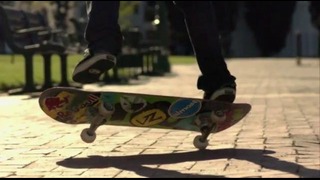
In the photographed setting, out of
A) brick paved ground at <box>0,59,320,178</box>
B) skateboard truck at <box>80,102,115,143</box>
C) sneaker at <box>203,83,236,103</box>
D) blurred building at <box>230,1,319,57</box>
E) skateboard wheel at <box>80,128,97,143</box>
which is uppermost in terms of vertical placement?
sneaker at <box>203,83,236,103</box>

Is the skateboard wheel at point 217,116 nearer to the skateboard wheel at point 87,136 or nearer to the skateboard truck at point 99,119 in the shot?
the skateboard truck at point 99,119

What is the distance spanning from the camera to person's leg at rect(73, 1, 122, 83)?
4102 millimetres

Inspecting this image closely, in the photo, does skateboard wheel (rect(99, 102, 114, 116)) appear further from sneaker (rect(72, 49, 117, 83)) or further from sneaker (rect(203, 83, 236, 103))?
sneaker (rect(203, 83, 236, 103))

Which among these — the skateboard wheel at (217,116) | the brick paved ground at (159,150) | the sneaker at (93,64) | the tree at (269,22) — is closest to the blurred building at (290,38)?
the tree at (269,22)

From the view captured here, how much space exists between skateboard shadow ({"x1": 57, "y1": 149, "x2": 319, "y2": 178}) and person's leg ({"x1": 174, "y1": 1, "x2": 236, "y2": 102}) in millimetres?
487

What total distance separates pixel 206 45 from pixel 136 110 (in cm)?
73

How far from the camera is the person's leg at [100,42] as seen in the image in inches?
161

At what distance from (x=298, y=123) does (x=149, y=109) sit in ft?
7.42

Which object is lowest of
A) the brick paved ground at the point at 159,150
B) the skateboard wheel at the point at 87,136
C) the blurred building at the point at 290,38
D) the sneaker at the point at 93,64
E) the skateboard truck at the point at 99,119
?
the blurred building at the point at 290,38

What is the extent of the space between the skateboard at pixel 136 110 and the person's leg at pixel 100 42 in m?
0.23

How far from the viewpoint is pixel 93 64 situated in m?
4.09

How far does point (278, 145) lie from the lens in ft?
15.8

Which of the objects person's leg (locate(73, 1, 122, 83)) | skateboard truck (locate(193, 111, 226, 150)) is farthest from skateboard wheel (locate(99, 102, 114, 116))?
skateboard truck (locate(193, 111, 226, 150))

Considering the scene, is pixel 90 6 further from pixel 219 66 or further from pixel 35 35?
pixel 35 35
